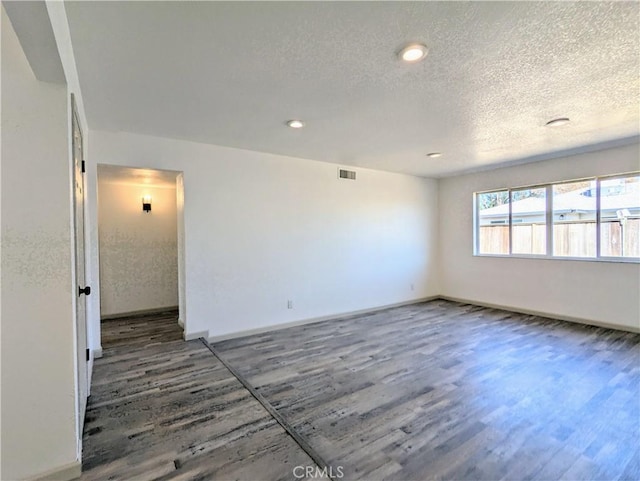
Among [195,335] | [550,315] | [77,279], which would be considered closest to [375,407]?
[77,279]

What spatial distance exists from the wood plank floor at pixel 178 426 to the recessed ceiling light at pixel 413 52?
264 cm

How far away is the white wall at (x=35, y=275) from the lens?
161cm

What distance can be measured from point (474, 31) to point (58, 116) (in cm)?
243

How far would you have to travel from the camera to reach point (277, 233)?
4609 mm

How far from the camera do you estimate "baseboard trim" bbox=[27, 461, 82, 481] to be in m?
1.68

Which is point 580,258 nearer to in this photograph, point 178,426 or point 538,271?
point 538,271

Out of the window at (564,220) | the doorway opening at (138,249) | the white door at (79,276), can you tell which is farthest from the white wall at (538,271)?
the white door at (79,276)

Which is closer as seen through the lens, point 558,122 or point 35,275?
point 35,275

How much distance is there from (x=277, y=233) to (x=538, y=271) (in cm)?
437

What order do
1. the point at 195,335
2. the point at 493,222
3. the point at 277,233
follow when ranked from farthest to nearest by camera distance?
the point at 493,222
the point at 277,233
the point at 195,335

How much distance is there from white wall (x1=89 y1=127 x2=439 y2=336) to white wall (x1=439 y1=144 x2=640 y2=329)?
97 cm

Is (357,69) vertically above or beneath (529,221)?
above

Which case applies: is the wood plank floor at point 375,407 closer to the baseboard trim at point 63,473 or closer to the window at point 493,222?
the baseboard trim at point 63,473

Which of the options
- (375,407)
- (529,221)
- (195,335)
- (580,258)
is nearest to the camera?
(375,407)
